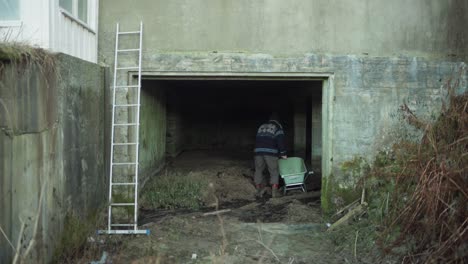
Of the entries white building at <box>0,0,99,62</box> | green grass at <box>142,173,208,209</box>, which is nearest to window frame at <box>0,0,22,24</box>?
white building at <box>0,0,99,62</box>

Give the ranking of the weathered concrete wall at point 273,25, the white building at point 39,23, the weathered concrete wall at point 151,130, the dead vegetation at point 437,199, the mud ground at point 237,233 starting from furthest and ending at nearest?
the weathered concrete wall at point 151,130 < the weathered concrete wall at point 273,25 < the mud ground at point 237,233 < the white building at point 39,23 < the dead vegetation at point 437,199

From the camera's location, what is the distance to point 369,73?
773cm

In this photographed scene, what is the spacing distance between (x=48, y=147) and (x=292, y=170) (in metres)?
6.00

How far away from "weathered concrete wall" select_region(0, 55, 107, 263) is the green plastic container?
4406 mm

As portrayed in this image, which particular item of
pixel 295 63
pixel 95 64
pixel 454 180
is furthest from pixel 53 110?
pixel 454 180

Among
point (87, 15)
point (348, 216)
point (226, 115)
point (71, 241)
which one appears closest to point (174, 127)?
point (226, 115)

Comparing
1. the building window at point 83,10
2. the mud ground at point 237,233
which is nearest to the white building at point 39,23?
the building window at point 83,10

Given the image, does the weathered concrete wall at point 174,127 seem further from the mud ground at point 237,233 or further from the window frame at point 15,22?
the window frame at point 15,22

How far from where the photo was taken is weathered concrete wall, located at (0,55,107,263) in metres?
4.63

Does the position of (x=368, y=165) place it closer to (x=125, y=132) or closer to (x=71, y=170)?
(x=125, y=132)

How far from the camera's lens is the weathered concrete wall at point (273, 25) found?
756cm

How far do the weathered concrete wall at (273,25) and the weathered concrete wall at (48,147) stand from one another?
1214 mm

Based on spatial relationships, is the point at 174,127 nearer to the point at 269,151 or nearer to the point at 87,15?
the point at 269,151

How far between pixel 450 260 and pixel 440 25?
16.5 ft
